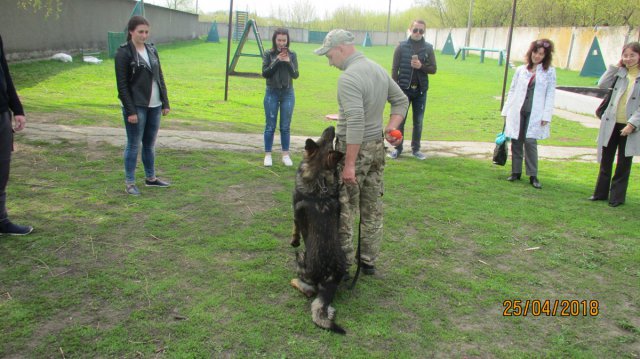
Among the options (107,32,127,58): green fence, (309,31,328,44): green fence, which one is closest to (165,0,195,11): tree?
(309,31,328,44): green fence

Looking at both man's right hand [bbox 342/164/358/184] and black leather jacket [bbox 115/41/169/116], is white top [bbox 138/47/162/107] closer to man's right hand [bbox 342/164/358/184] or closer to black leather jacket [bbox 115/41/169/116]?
black leather jacket [bbox 115/41/169/116]

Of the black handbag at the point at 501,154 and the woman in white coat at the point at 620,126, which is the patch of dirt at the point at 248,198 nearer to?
the black handbag at the point at 501,154

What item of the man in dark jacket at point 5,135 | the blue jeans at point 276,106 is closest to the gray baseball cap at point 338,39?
the man in dark jacket at point 5,135

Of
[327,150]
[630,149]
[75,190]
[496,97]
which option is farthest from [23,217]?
[496,97]

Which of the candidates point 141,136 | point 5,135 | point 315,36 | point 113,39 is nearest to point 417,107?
point 141,136

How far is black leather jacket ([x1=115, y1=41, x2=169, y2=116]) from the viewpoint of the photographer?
4844 millimetres

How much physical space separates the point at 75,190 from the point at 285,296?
10.6ft

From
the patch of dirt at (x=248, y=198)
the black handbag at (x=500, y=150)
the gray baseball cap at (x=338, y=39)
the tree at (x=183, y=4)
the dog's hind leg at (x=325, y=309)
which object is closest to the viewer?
the dog's hind leg at (x=325, y=309)

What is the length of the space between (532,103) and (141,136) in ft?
17.0

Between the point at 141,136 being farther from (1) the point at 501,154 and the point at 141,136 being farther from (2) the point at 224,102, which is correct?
(2) the point at 224,102

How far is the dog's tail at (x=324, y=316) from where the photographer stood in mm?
3061

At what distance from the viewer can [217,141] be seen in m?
8.16

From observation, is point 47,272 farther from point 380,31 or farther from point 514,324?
point 380,31
